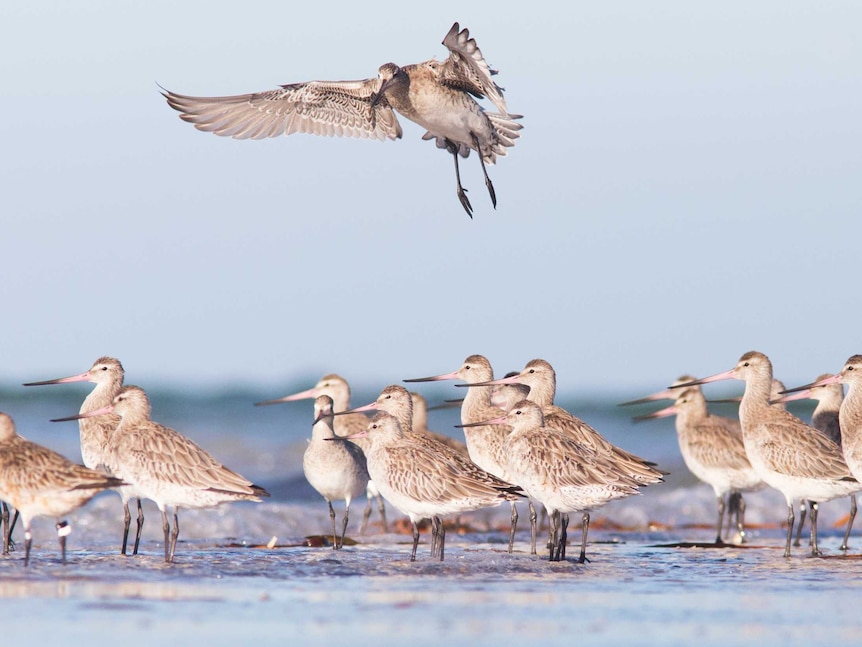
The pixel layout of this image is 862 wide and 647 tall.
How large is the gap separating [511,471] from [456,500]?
70cm

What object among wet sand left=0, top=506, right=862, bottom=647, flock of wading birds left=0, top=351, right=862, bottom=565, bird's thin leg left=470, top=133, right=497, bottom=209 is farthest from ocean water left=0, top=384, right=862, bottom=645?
bird's thin leg left=470, top=133, right=497, bottom=209

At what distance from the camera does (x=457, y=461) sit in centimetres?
1021

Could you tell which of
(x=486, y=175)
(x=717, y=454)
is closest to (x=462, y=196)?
(x=486, y=175)

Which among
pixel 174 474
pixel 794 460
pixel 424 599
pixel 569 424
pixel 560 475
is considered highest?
pixel 569 424

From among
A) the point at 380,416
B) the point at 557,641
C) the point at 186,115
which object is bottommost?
the point at 557,641

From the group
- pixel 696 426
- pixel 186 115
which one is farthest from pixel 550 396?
pixel 186 115

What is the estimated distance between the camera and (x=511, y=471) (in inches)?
400

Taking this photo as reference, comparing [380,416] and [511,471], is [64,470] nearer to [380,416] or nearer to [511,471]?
[380,416]

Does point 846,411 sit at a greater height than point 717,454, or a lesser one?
greater

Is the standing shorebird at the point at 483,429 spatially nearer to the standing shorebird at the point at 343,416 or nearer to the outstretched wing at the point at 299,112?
the standing shorebird at the point at 343,416

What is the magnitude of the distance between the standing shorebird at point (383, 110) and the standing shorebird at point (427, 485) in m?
2.65

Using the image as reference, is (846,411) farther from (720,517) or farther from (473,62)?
(473,62)

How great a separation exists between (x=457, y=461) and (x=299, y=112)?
4356 mm

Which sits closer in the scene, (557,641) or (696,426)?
(557,641)
